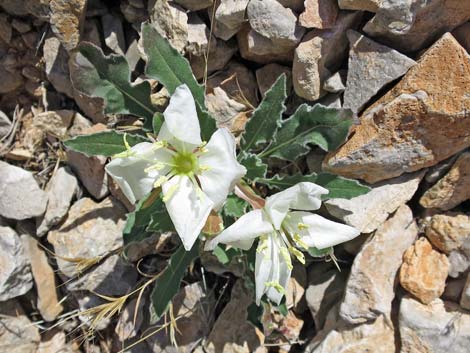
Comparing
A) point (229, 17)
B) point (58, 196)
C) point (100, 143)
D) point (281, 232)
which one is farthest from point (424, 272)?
point (58, 196)

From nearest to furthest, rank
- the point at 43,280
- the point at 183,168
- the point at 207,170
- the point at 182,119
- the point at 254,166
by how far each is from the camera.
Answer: the point at 182,119 < the point at 207,170 < the point at 183,168 < the point at 254,166 < the point at 43,280

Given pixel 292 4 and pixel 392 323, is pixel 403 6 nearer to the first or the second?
pixel 292 4

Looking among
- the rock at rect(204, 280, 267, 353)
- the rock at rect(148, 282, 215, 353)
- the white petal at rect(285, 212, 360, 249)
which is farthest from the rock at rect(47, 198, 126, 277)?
the white petal at rect(285, 212, 360, 249)

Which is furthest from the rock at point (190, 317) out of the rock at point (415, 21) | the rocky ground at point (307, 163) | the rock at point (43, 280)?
the rock at point (415, 21)

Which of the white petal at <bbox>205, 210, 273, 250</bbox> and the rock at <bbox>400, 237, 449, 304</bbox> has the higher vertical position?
the white petal at <bbox>205, 210, 273, 250</bbox>

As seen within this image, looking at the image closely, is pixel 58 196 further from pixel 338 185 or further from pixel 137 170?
pixel 338 185

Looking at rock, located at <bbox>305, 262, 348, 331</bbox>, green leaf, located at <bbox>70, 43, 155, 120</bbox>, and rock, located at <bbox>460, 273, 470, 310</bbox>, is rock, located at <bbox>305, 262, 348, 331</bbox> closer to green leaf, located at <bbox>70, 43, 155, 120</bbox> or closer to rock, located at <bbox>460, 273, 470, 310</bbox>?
rock, located at <bbox>460, 273, 470, 310</bbox>
